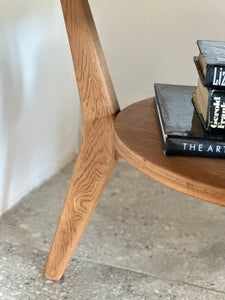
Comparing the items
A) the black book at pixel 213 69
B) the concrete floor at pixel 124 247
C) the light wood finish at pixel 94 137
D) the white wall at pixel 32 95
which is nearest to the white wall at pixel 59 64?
the white wall at pixel 32 95

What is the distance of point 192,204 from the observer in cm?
143

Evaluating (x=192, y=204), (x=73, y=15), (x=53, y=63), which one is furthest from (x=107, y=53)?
(x=73, y=15)

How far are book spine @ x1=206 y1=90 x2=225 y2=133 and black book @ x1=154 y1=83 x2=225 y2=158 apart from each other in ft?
0.06

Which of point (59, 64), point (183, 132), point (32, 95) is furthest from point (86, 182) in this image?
point (59, 64)

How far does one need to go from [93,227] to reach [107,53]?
0.52 m

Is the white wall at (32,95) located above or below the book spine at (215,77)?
below

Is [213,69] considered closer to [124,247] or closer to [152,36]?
[124,247]

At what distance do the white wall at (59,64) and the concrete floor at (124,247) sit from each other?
0.11 m

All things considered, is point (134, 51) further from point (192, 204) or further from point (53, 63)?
point (192, 204)

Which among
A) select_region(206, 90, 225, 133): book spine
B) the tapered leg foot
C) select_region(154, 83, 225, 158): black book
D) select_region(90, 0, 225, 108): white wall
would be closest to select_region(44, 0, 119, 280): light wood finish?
the tapered leg foot

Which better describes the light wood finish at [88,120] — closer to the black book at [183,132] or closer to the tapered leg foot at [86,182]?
the tapered leg foot at [86,182]

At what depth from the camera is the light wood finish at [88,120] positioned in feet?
3.13

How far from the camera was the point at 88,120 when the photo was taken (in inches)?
39.3

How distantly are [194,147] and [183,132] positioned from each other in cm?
3
